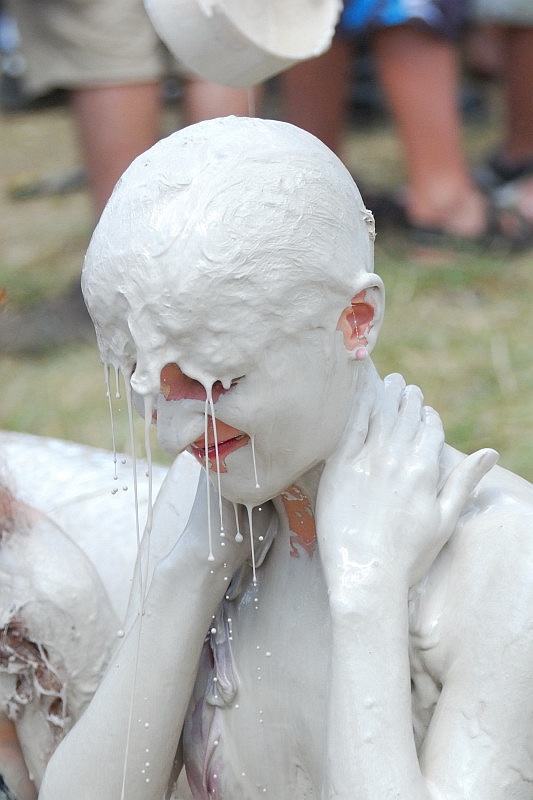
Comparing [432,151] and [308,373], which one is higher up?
[308,373]

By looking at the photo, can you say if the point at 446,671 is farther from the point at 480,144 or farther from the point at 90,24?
the point at 480,144

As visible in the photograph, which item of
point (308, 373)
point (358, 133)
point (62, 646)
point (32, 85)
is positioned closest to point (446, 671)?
point (308, 373)

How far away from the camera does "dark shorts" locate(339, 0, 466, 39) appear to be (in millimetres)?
4387

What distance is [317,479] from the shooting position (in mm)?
1472

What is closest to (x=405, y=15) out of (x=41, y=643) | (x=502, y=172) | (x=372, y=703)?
(x=502, y=172)

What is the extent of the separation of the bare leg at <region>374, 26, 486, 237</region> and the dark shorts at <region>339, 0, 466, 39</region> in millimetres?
37

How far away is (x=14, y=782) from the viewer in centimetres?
196

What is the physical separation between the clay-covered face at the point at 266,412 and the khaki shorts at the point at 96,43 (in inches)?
109

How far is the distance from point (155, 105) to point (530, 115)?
1.52 metres

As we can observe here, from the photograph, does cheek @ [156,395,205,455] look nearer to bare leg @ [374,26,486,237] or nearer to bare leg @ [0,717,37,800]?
bare leg @ [0,717,37,800]

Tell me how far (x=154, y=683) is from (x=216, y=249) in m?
0.56

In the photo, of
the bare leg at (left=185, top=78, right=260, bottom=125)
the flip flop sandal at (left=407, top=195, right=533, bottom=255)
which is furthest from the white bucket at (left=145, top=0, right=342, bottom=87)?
the flip flop sandal at (left=407, top=195, right=533, bottom=255)

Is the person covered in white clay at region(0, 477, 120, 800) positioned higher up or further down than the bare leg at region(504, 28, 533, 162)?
higher up

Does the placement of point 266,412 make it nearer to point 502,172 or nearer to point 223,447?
point 223,447
